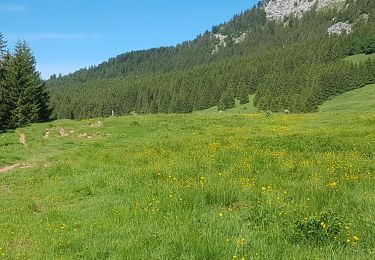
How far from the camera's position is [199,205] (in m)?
10.7

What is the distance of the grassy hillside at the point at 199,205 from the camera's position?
25.3ft

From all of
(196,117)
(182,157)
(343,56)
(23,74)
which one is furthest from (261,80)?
(182,157)

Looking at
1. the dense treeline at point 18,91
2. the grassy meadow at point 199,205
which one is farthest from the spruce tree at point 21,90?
the grassy meadow at point 199,205

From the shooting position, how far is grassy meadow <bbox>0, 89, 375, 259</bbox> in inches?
303

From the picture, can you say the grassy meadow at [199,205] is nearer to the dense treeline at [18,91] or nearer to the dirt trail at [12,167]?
the dirt trail at [12,167]

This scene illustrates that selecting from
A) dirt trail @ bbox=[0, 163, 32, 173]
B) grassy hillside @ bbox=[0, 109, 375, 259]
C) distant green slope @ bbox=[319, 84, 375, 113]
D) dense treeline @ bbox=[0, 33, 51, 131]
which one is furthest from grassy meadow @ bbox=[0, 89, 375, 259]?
dense treeline @ bbox=[0, 33, 51, 131]

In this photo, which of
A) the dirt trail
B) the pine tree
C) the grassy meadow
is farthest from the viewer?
the pine tree

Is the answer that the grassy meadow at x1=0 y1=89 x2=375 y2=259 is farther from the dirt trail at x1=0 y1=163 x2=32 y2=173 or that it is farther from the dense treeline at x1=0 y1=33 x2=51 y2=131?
the dense treeline at x1=0 y1=33 x2=51 y2=131

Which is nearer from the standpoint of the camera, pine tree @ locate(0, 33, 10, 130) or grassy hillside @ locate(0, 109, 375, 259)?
grassy hillside @ locate(0, 109, 375, 259)

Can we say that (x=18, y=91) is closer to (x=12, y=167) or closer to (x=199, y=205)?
(x=12, y=167)

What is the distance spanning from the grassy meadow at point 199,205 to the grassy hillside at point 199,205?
1.3 inches

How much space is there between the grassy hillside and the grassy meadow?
0.10 feet

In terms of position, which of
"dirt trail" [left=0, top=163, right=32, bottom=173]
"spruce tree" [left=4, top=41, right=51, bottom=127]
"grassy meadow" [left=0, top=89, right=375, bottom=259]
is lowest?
"dirt trail" [left=0, top=163, right=32, bottom=173]

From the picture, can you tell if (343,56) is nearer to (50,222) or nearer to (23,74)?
(23,74)
